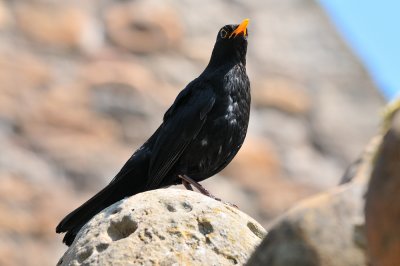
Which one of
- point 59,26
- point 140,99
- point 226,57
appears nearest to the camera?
point 226,57

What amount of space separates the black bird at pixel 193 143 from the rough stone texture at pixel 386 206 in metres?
3.08

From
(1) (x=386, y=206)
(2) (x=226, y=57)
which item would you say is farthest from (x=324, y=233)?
(2) (x=226, y=57)

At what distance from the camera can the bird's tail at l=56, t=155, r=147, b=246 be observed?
791cm

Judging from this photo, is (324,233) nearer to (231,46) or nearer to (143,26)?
(231,46)

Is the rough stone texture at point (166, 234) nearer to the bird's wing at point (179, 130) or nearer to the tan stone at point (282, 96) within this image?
the bird's wing at point (179, 130)

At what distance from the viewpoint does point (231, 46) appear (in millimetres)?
9266

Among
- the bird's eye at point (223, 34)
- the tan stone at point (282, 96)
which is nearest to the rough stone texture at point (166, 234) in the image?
the bird's eye at point (223, 34)

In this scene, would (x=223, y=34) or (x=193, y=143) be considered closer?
(x=193, y=143)

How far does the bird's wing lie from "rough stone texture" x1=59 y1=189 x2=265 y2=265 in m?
1.62

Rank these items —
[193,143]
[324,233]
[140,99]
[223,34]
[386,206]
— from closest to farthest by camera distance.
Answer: [386,206]
[324,233]
[193,143]
[223,34]
[140,99]

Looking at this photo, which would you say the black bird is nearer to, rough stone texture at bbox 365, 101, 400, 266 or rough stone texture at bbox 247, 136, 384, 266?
rough stone texture at bbox 247, 136, 384, 266

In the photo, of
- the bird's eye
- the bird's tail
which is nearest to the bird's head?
the bird's eye

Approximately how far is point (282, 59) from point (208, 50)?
0.81 metres

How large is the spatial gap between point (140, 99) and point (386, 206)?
6529 millimetres
